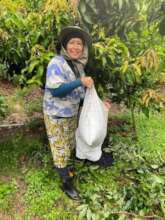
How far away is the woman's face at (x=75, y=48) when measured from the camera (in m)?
3.58

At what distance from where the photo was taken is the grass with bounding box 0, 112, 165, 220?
3.79m

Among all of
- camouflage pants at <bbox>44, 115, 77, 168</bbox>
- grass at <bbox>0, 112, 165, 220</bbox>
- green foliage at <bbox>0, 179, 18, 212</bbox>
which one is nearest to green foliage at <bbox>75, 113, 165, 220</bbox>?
grass at <bbox>0, 112, 165, 220</bbox>

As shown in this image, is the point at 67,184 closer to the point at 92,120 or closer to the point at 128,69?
the point at 92,120

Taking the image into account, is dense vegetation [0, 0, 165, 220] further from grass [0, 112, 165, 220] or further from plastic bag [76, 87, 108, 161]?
plastic bag [76, 87, 108, 161]

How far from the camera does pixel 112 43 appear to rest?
3.84 meters

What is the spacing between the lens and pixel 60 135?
390 centimetres

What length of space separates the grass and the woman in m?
0.18

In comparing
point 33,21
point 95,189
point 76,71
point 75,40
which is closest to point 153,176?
point 95,189

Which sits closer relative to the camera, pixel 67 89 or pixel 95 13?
pixel 67 89

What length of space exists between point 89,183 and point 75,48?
1374 millimetres

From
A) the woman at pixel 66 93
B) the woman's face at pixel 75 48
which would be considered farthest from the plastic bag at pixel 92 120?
the woman's face at pixel 75 48

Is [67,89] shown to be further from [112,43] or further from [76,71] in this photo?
[112,43]

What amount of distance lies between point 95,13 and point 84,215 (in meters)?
1.89

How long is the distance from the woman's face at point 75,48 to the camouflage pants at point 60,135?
61 centimetres
